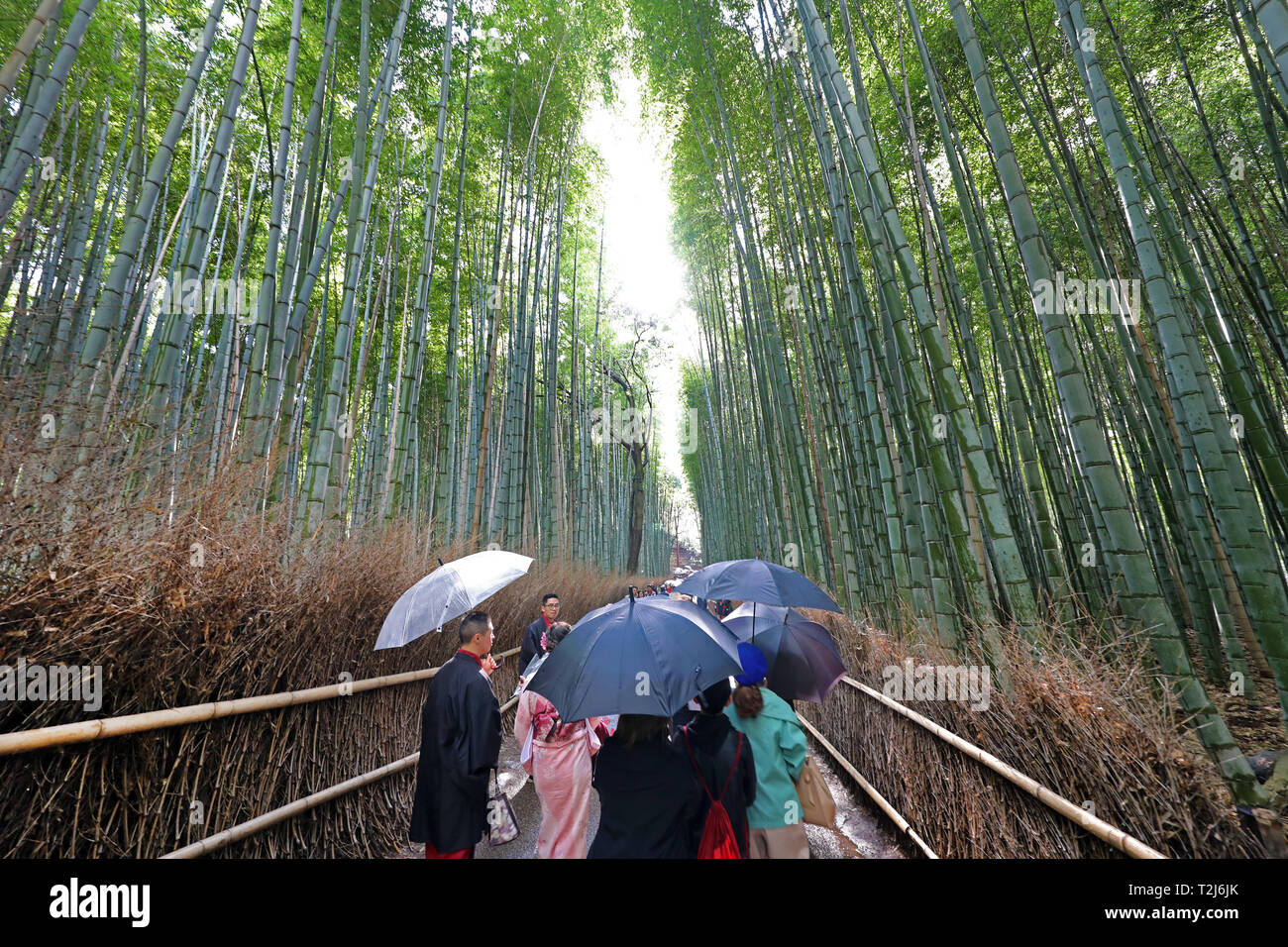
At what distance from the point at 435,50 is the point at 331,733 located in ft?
19.1

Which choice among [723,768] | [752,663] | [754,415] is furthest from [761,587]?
[754,415]

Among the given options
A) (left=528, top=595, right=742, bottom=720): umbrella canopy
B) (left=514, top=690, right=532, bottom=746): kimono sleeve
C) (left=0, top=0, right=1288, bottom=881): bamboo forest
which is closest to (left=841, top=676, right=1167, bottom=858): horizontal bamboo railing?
(left=0, top=0, right=1288, bottom=881): bamboo forest

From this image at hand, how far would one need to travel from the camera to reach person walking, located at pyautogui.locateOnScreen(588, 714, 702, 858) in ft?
4.82

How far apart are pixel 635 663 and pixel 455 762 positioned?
80cm

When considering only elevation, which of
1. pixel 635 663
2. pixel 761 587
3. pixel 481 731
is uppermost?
pixel 761 587

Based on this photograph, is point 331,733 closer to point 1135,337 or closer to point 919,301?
point 919,301

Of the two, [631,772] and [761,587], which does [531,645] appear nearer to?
[761,587]

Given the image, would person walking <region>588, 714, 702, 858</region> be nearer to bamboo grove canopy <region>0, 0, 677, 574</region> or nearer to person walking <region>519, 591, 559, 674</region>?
bamboo grove canopy <region>0, 0, 677, 574</region>

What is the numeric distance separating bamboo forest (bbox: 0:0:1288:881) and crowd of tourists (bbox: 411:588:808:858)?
0.21ft

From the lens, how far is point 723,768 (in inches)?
63.7

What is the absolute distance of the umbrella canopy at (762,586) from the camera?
280 centimetres

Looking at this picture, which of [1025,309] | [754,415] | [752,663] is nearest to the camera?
[752,663]

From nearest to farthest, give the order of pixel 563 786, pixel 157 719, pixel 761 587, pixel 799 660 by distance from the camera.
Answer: pixel 157 719 < pixel 563 786 < pixel 799 660 < pixel 761 587
